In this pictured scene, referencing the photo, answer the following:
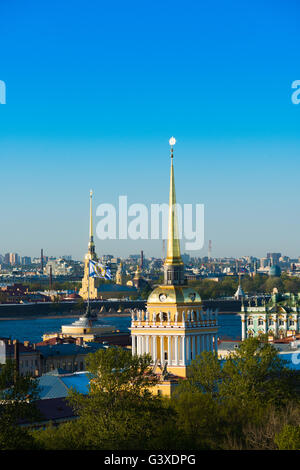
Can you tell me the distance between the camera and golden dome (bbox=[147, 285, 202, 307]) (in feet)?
91.4

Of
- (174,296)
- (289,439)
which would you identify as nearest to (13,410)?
Result: (289,439)

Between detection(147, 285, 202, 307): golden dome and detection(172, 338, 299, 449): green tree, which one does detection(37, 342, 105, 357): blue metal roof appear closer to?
detection(172, 338, 299, 449): green tree

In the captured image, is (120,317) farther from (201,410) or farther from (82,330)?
(201,410)

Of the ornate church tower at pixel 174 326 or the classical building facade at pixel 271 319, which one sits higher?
the ornate church tower at pixel 174 326

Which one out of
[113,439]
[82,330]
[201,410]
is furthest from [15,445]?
[82,330]

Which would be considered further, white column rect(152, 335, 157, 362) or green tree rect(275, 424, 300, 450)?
white column rect(152, 335, 157, 362)

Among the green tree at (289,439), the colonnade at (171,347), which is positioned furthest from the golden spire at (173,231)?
the green tree at (289,439)

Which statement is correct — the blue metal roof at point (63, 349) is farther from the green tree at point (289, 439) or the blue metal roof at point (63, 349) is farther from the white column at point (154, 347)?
the green tree at point (289, 439)

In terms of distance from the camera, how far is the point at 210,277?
193m

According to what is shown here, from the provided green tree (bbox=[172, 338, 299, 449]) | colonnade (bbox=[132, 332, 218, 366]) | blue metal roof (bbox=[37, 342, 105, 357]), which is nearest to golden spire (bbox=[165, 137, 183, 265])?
colonnade (bbox=[132, 332, 218, 366])

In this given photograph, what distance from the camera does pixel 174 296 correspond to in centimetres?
2789

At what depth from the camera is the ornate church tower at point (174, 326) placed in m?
27.5

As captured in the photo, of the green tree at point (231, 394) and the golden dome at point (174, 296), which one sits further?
the golden dome at point (174, 296)

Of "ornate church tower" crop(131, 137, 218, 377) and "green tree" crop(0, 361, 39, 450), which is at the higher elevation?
"ornate church tower" crop(131, 137, 218, 377)
